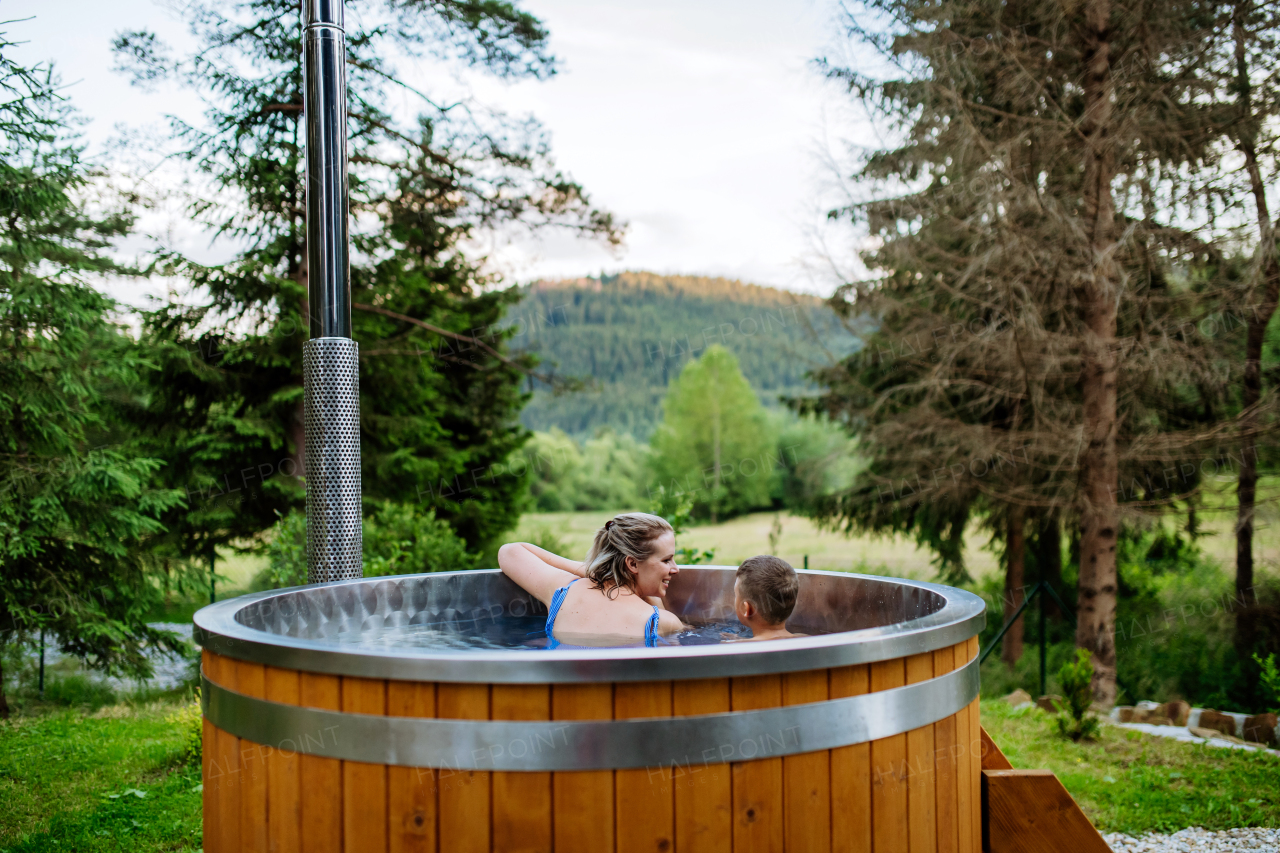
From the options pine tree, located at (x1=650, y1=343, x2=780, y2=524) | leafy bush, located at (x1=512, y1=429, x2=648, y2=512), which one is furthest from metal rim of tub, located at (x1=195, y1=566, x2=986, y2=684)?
pine tree, located at (x1=650, y1=343, x2=780, y2=524)

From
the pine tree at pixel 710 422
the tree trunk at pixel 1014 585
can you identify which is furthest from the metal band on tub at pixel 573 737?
the pine tree at pixel 710 422

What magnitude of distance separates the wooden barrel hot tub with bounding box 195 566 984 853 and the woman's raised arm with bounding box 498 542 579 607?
128 cm

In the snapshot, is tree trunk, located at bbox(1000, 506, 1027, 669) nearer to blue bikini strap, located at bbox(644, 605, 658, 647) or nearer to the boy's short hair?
the boy's short hair

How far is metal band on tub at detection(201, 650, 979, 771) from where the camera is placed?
1.66 metres

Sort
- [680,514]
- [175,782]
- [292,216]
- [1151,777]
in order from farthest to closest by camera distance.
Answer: [292,216] < [680,514] < [1151,777] < [175,782]

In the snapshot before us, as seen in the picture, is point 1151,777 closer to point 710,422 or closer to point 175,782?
point 175,782

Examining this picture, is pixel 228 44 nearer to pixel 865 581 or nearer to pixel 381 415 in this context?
pixel 381 415

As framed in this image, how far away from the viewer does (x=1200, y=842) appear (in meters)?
3.60

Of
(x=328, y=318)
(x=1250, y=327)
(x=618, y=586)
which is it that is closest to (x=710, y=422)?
(x=1250, y=327)

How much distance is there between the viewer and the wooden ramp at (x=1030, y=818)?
92.4 inches

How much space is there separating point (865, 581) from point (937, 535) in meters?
6.81

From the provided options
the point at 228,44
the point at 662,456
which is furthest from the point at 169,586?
the point at 662,456

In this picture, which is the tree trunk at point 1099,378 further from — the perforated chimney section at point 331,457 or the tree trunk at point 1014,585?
the perforated chimney section at point 331,457

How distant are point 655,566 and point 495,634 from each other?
990 mm
